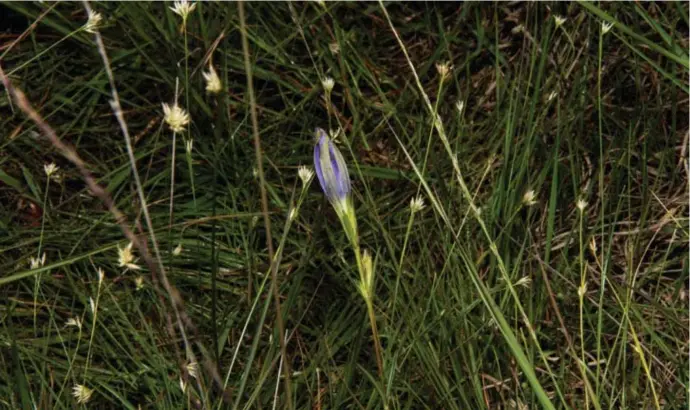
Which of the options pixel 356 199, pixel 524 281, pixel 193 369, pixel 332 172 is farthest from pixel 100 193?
pixel 356 199

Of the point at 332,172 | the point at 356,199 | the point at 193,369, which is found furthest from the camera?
the point at 356,199

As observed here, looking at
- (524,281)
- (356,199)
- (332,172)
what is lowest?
(356,199)

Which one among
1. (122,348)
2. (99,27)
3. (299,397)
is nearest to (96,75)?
(99,27)

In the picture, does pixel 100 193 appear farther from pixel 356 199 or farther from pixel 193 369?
pixel 356 199

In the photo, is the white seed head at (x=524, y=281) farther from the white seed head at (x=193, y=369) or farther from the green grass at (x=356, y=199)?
the white seed head at (x=193, y=369)

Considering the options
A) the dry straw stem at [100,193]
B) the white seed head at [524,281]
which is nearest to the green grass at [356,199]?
the white seed head at [524,281]

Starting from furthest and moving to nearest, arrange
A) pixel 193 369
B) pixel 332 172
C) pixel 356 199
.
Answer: pixel 356 199
pixel 193 369
pixel 332 172

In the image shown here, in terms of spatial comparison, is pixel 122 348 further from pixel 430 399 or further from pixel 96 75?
pixel 96 75
